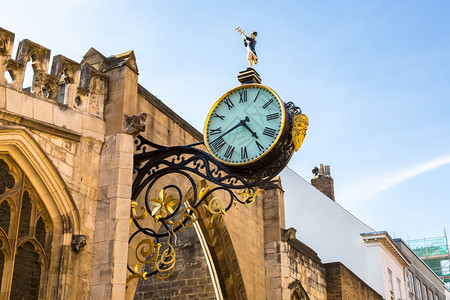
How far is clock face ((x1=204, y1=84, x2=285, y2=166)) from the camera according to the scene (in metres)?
9.00

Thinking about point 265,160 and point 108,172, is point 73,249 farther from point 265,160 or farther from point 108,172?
point 265,160

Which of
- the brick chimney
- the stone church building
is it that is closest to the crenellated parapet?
the stone church building

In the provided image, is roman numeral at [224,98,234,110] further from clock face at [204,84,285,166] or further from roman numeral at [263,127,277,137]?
roman numeral at [263,127,277,137]

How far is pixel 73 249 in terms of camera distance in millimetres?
8938

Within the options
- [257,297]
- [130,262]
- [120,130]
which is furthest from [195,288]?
[120,130]

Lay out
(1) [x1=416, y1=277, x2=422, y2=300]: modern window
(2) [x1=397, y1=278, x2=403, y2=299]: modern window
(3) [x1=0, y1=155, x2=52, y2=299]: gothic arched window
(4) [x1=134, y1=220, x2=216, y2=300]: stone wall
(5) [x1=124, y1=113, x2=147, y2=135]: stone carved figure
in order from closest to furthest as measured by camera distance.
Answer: (3) [x1=0, y1=155, x2=52, y2=299]: gothic arched window
(5) [x1=124, y1=113, x2=147, y2=135]: stone carved figure
(4) [x1=134, y1=220, x2=216, y2=300]: stone wall
(2) [x1=397, y1=278, x2=403, y2=299]: modern window
(1) [x1=416, y1=277, x2=422, y2=300]: modern window

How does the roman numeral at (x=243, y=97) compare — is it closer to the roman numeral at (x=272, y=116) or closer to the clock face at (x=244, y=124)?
the clock face at (x=244, y=124)

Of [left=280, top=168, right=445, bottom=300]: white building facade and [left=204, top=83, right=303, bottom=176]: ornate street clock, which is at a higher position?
[left=280, top=168, right=445, bottom=300]: white building facade

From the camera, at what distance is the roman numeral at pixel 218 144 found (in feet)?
30.4

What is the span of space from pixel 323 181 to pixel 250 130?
76.4 feet

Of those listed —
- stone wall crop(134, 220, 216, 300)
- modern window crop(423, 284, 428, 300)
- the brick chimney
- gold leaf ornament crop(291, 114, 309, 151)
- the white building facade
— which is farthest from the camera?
modern window crop(423, 284, 428, 300)

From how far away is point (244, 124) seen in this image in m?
9.26

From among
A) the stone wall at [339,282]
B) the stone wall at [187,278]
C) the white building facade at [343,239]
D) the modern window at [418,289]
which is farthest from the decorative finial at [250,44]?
the modern window at [418,289]

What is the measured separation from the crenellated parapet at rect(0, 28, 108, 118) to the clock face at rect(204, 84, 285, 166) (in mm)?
1901
